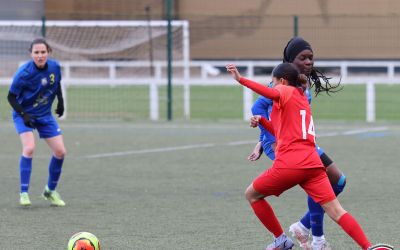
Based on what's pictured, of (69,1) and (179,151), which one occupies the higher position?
(69,1)

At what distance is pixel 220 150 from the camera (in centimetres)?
1564

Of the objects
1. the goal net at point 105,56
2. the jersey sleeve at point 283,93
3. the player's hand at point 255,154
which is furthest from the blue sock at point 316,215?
the goal net at point 105,56

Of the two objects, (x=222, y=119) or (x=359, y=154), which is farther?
(x=222, y=119)

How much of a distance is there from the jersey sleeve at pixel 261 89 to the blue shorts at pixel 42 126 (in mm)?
4149

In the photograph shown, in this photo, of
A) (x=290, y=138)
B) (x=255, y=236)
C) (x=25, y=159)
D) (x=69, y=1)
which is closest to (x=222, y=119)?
(x=25, y=159)

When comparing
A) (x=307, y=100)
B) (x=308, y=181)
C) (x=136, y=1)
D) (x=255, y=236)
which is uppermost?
(x=136, y=1)

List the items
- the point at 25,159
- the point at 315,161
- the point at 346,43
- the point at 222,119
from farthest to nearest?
the point at 346,43 → the point at 222,119 → the point at 25,159 → the point at 315,161

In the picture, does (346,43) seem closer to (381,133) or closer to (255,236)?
(381,133)

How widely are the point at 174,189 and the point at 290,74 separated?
4.54 m

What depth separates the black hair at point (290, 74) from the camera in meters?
7.42

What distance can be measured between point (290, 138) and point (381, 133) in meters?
10.8

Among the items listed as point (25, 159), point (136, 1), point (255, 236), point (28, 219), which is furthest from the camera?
point (136, 1)

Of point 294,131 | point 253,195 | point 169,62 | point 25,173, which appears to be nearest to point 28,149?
point 25,173

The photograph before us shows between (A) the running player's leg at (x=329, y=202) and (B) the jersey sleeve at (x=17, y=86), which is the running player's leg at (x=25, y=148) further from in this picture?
(A) the running player's leg at (x=329, y=202)
